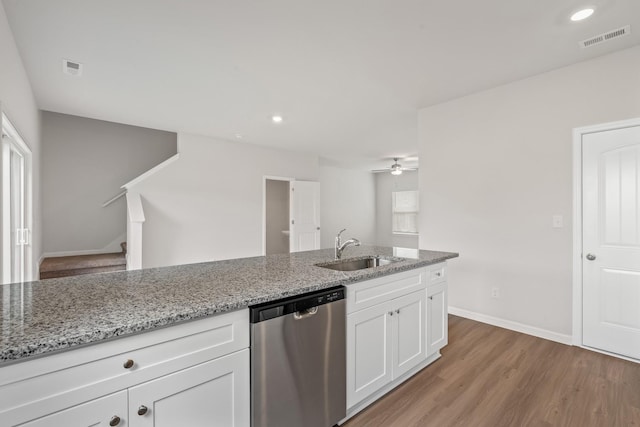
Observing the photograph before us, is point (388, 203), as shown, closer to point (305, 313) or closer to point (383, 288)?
point (383, 288)

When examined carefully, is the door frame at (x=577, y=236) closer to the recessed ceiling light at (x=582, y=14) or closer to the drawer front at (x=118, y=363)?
the recessed ceiling light at (x=582, y=14)

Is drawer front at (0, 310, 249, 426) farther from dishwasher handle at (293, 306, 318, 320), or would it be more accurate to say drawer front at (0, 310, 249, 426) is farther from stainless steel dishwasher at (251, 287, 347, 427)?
dishwasher handle at (293, 306, 318, 320)

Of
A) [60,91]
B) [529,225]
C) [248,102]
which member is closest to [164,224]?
[60,91]

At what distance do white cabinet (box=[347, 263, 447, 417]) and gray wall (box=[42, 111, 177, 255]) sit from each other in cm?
514

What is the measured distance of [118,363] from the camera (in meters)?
1.03

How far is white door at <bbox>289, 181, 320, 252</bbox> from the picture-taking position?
639 centimetres

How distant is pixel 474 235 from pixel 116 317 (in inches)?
134

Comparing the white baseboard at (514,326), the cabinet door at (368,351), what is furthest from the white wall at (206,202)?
the cabinet door at (368,351)

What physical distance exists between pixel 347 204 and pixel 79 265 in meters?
6.36

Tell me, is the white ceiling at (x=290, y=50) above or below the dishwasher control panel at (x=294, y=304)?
above

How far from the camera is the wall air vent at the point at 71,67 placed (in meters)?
2.70

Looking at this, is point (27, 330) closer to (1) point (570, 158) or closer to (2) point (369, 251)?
(2) point (369, 251)

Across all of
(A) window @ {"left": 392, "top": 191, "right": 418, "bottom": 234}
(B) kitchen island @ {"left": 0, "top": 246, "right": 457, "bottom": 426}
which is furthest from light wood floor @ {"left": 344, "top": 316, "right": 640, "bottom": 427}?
(A) window @ {"left": 392, "top": 191, "right": 418, "bottom": 234}

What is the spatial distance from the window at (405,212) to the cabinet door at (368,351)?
671cm
